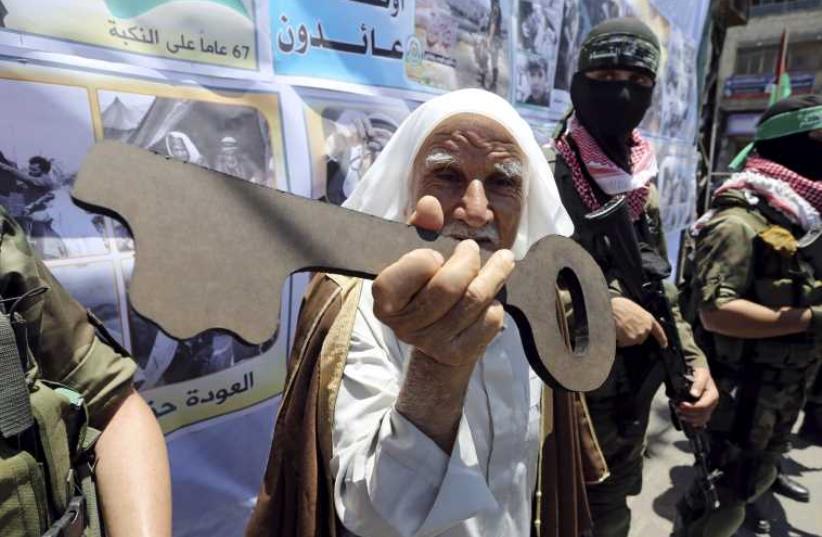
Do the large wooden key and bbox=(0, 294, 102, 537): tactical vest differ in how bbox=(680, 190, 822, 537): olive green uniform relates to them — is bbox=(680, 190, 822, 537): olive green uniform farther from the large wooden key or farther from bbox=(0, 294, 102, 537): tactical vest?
bbox=(0, 294, 102, 537): tactical vest

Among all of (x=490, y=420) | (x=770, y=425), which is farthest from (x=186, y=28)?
(x=770, y=425)

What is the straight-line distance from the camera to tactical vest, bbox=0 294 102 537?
1.84 feet

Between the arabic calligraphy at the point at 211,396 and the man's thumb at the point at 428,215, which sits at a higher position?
the man's thumb at the point at 428,215

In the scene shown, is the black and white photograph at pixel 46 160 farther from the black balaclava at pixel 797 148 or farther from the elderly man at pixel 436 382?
the black balaclava at pixel 797 148

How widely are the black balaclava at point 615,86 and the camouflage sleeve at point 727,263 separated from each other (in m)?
0.46

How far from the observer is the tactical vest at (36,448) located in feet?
1.84

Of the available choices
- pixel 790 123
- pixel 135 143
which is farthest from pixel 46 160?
pixel 790 123

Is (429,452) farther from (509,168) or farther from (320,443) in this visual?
(509,168)

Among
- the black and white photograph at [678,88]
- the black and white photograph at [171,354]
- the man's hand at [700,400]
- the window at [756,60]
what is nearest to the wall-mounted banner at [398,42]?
the black and white photograph at [171,354]

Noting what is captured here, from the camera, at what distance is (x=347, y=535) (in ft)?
2.77

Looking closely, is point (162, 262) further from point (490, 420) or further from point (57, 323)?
point (490, 420)

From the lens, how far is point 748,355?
202 centimetres

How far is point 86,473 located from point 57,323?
0.72ft

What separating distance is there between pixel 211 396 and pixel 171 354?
16cm
